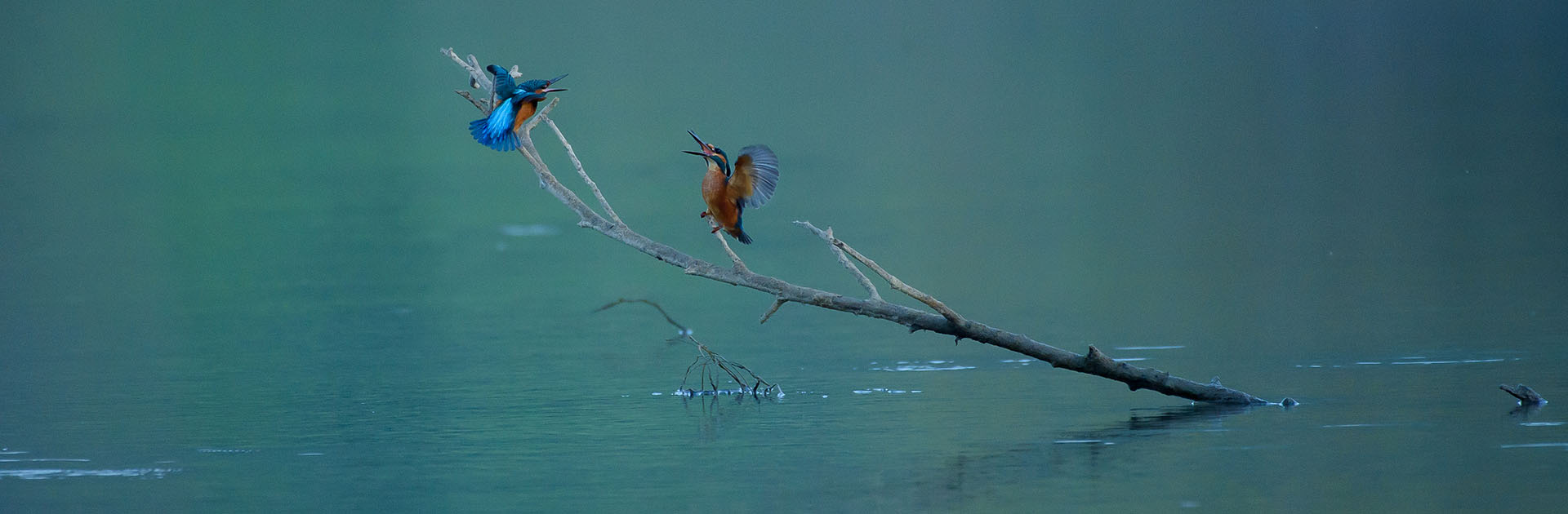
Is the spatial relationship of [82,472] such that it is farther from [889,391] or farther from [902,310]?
[889,391]

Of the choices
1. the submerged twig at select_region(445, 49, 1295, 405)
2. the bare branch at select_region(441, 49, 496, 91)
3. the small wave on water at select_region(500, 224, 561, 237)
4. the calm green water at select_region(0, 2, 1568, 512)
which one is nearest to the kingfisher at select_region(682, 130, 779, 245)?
the submerged twig at select_region(445, 49, 1295, 405)

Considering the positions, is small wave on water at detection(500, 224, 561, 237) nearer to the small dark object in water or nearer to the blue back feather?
the blue back feather

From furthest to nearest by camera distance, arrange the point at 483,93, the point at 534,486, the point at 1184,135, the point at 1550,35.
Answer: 1. the point at 1550,35
2. the point at 1184,135
3. the point at 483,93
4. the point at 534,486

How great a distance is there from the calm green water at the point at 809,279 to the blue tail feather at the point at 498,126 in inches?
43.1

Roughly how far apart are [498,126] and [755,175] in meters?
0.94

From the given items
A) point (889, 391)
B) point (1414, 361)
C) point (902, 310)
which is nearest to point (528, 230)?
point (889, 391)

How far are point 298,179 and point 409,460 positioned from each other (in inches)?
670

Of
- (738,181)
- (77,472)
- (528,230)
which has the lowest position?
(77,472)

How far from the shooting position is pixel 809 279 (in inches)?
508

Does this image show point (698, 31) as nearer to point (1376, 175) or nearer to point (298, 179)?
point (298, 179)

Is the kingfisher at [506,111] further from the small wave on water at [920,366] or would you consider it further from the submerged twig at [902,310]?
the small wave on water at [920,366]

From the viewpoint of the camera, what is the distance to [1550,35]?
106 feet

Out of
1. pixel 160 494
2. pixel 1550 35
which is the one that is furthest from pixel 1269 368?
pixel 1550 35

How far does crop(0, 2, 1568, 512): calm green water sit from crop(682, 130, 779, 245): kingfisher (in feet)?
2.74
